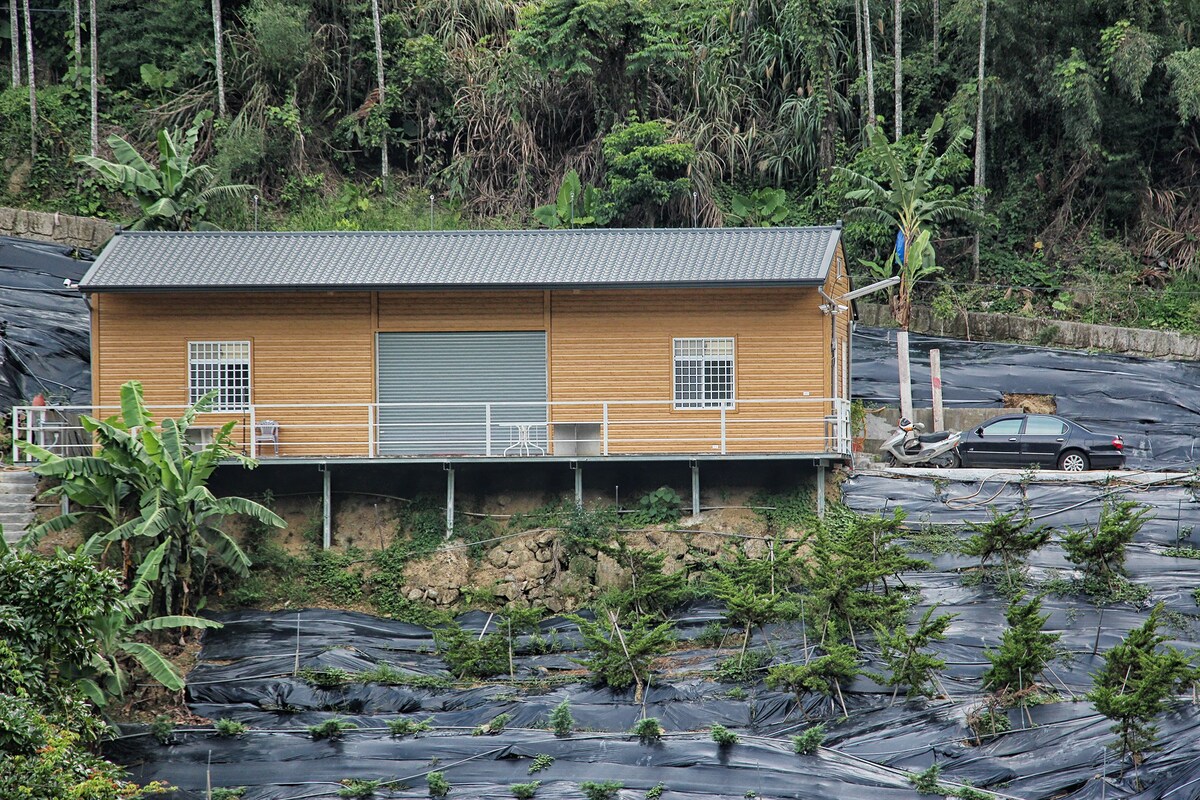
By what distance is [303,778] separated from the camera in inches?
739

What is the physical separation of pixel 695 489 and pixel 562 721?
6.74 meters

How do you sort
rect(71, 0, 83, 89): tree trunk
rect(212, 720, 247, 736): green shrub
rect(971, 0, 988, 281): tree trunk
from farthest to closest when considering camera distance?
rect(71, 0, 83, 89): tree trunk < rect(971, 0, 988, 281): tree trunk < rect(212, 720, 247, 736): green shrub

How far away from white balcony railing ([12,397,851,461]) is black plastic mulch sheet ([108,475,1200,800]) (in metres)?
3.19

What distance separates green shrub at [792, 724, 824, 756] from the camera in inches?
728

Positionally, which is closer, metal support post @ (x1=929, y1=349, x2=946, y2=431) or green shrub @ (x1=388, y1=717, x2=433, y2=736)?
green shrub @ (x1=388, y1=717, x2=433, y2=736)

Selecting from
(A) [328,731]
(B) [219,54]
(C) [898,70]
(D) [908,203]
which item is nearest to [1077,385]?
(D) [908,203]

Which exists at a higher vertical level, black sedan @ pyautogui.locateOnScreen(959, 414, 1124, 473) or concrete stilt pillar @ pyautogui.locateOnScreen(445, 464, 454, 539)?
black sedan @ pyautogui.locateOnScreen(959, 414, 1124, 473)

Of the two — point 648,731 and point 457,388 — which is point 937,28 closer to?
point 457,388

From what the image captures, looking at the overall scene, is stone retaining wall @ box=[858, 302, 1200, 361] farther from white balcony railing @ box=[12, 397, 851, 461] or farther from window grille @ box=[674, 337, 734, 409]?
window grille @ box=[674, 337, 734, 409]

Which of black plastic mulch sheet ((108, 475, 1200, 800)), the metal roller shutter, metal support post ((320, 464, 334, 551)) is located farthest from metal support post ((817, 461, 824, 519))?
metal support post ((320, 464, 334, 551))

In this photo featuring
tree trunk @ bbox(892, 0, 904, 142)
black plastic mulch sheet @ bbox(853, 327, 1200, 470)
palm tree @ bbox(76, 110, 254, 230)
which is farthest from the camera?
tree trunk @ bbox(892, 0, 904, 142)

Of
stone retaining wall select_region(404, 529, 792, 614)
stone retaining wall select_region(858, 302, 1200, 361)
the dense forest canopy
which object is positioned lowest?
stone retaining wall select_region(404, 529, 792, 614)

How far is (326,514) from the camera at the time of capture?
25.0 meters

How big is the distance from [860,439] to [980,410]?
3.98 metres
